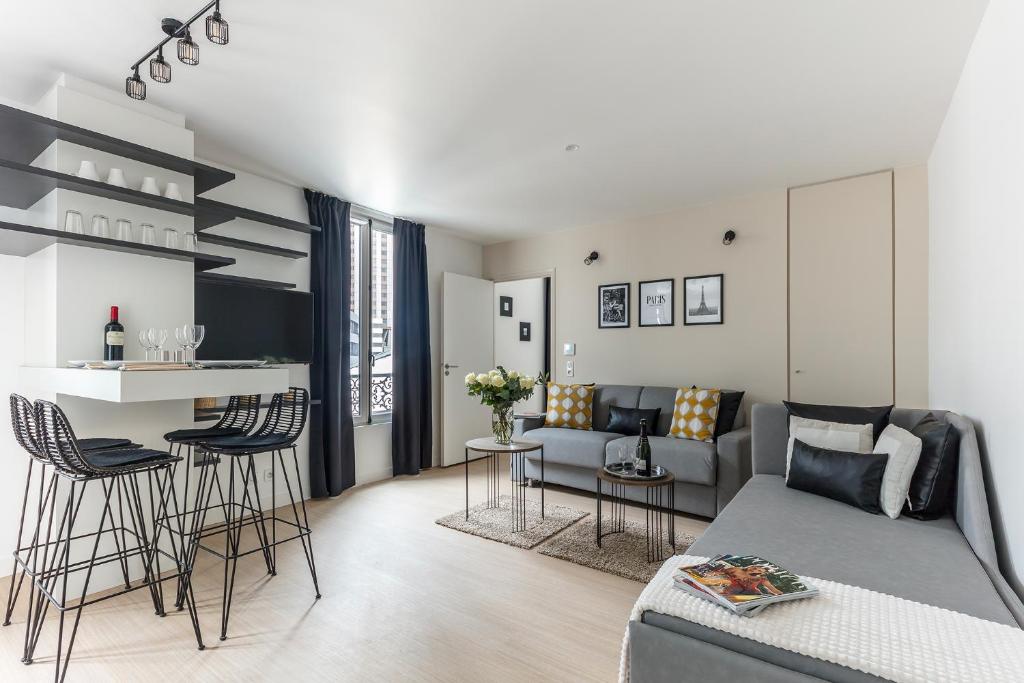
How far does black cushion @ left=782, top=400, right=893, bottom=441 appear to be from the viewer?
113 inches

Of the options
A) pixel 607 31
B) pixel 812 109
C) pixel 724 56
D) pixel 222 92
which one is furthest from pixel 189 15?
pixel 812 109

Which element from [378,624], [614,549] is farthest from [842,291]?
[378,624]

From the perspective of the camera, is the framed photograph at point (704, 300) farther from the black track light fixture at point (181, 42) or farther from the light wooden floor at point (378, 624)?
the black track light fixture at point (181, 42)

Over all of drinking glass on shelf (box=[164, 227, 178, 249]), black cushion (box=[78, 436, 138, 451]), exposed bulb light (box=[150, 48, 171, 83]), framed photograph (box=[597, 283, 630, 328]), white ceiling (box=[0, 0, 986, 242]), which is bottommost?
black cushion (box=[78, 436, 138, 451])

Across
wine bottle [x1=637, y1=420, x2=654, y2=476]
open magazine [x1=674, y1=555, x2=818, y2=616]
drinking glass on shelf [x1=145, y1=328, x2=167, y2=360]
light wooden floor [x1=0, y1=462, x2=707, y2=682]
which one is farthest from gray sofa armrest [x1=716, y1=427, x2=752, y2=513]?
drinking glass on shelf [x1=145, y1=328, x2=167, y2=360]

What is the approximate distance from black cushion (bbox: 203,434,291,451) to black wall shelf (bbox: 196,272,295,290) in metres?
1.29

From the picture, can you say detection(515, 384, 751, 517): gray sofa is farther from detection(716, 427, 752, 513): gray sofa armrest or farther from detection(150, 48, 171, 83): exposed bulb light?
detection(150, 48, 171, 83): exposed bulb light

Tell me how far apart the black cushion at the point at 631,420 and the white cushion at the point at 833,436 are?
4.69 ft

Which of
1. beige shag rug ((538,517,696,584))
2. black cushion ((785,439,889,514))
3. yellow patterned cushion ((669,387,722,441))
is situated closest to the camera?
black cushion ((785,439,889,514))

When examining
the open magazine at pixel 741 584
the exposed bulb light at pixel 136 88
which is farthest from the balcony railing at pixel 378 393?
the open magazine at pixel 741 584

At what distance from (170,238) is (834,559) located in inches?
138

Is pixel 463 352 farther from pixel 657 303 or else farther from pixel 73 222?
pixel 73 222

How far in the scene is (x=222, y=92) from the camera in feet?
8.77

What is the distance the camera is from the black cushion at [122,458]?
78.1 inches
